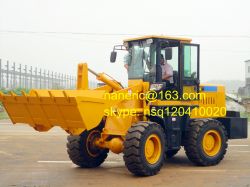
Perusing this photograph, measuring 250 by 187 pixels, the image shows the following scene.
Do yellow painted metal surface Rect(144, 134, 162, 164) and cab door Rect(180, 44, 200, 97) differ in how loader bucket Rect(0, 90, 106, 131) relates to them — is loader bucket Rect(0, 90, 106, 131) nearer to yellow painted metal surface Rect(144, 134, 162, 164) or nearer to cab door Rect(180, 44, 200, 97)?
yellow painted metal surface Rect(144, 134, 162, 164)

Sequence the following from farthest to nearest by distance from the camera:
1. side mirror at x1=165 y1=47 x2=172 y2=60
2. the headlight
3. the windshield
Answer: the windshield < the headlight < side mirror at x1=165 y1=47 x2=172 y2=60

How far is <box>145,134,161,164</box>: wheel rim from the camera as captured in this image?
884cm

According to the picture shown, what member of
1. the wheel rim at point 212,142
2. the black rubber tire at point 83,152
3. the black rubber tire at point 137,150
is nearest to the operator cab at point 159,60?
the wheel rim at point 212,142

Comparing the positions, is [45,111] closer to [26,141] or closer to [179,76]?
[179,76]

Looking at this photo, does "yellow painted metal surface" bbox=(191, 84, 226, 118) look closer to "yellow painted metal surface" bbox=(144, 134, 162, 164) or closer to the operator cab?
the operator cab

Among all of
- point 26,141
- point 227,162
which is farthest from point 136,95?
point 26,141

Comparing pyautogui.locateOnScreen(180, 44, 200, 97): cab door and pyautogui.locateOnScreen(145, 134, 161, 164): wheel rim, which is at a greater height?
pyautogui.locateOnScreen(180, 44, 200, 97): cab door

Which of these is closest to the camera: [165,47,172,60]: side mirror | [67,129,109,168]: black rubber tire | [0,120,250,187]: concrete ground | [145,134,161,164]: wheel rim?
[0,120,250,187]: concrete ground

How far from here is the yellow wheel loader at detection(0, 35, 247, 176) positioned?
8.47m

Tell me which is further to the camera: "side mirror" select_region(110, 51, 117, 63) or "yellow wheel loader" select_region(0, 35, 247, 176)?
"side mirror" select_region(110, 51, 117, 63)

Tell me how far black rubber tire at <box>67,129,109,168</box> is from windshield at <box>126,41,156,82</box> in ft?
5.36

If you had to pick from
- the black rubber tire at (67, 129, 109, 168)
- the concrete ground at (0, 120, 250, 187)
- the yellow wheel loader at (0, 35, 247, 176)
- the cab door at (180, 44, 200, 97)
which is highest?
the cab door at (180, 44, 200, 97)

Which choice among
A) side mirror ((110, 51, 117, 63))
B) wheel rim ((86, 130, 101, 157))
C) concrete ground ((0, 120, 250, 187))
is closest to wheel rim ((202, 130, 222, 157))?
concrete ground ((0, 120, 250, 187))

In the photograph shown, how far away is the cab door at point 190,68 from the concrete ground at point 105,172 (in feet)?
6.03
